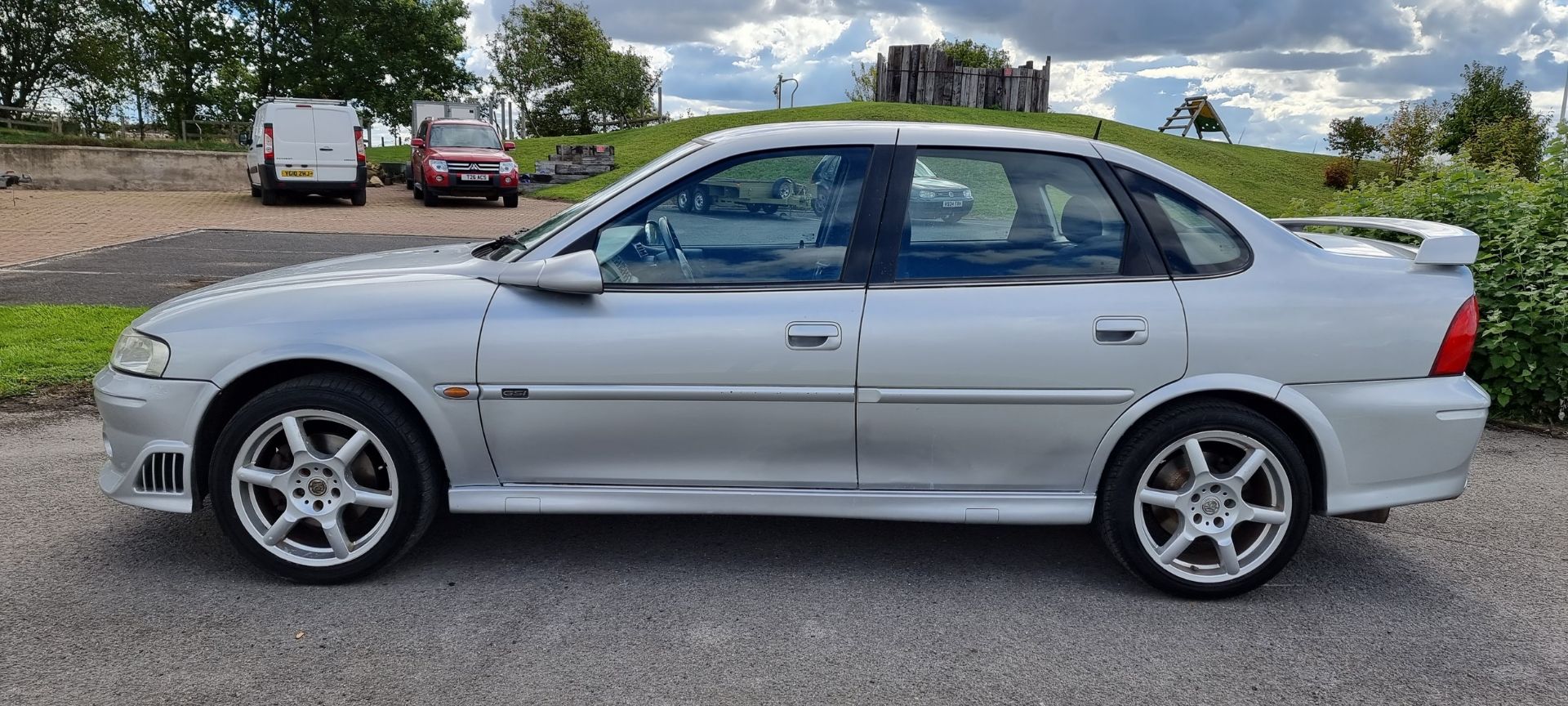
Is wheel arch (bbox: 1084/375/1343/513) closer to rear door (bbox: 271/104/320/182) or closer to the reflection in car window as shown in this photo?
the reflection in car window

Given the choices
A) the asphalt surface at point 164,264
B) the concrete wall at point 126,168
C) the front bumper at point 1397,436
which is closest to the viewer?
the front bumper at point 1397,436

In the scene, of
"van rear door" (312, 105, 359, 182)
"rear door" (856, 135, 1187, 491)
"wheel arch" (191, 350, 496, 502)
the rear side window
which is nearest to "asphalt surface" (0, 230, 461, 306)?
"wheel arch" (191, 350, 496, 502)

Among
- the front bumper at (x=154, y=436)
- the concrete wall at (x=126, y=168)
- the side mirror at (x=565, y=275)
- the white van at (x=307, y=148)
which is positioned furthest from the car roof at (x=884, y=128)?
the concrete wall at (x=126, y=168)

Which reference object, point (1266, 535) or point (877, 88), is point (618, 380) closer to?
point (1266, 535)

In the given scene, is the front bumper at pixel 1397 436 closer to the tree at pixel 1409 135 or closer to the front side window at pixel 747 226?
the front side window at pixel 747 226

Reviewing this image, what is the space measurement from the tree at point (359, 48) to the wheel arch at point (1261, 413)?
1533 inches

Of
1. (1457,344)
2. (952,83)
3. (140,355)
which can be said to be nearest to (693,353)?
(140,355)

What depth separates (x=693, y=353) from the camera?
336 cm

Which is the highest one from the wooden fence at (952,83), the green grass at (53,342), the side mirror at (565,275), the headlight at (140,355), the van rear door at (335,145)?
the wooden fence at (952,83)

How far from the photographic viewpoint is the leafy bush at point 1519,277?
589 centimetres

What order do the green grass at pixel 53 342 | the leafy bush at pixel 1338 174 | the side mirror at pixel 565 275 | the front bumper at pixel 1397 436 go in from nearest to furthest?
1. the side mirror at pixel 565 275
2. the front bumper at pixel 1397 436
3. the green grass at pixel 53 342
4. the leafy bush at pixel 1338 174

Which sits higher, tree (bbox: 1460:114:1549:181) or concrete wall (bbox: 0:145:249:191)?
tree (bbox: 1460:114:1549:181)

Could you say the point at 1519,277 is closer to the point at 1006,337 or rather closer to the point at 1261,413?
the point at 1261,413

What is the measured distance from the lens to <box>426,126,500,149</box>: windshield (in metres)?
22.6
